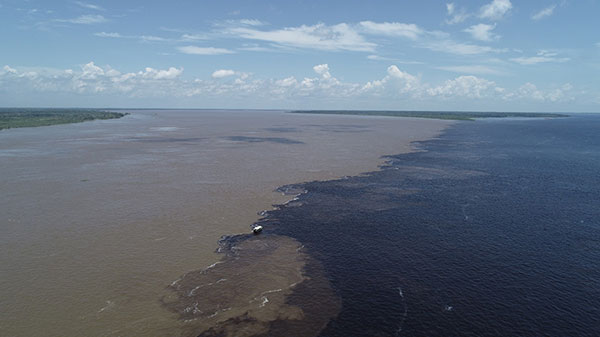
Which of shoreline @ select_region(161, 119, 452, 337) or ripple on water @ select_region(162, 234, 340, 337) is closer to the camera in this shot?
shoreline @ select_region(161, 119, 452, 337)

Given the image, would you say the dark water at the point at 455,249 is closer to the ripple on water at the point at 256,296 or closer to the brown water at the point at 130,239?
the ripple on water at the point at 256,296

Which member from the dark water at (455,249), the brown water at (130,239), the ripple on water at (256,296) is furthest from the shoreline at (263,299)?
the dark water at (455,249)

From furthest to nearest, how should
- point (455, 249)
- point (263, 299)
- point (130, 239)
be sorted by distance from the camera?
point (130, 239), point (455, 249), point (263, 299)

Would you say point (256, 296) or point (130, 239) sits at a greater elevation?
point (130, 239)

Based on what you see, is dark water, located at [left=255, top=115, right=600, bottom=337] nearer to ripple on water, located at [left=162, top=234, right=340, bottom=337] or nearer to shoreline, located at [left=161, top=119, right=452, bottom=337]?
shoreline, located at [left=161, top=119, right=452, bottom=337]

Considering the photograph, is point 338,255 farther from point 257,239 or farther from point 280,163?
point 280,163

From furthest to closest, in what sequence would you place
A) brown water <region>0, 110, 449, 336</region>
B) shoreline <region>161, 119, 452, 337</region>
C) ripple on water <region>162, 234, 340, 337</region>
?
brown water <region>0, 110, 449, 336</region> < ripple on water <region>162, 234, 340, 337</region> < shoreline <region>161, 119, 452, 337</region>

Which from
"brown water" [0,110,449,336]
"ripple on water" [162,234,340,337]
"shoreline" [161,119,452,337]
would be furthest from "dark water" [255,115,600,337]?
"brown water" [0,110,449,336]

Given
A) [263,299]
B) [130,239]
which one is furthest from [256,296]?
[130,239]

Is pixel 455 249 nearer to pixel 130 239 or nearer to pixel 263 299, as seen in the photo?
pixel 263 299
